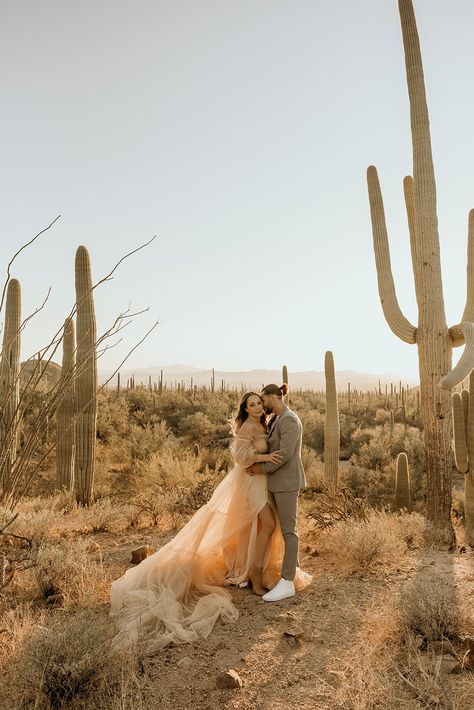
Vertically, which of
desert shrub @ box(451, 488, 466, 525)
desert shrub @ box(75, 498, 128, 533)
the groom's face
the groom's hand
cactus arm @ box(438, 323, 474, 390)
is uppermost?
cactus arm @ box(438, 323, 474, 390)

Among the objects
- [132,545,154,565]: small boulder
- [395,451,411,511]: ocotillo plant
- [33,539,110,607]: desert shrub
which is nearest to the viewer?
[33,539,110,607]: desert shrub

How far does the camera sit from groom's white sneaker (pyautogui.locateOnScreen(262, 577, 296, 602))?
207 inches

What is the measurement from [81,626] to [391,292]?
22.4 ft

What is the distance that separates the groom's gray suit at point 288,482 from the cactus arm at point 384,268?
3.62 metres

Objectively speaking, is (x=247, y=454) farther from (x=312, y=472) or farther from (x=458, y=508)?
(x=312, y=472)

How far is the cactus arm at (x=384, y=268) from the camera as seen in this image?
8445 millimetres

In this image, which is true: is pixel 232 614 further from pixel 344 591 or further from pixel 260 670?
pixel 344 591

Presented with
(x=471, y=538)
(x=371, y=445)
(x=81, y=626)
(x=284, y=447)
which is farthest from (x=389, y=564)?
(x=371, y=445)

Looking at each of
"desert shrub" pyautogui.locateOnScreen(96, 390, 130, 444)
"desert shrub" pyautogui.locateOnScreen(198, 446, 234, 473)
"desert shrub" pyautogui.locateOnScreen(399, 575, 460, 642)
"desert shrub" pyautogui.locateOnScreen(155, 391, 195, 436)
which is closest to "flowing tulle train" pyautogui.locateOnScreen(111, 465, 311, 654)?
"desert shrub" pyautogui.locateOnScreen(399, 575, 460, 642)

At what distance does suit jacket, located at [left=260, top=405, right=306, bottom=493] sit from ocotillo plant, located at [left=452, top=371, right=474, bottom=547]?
534cm

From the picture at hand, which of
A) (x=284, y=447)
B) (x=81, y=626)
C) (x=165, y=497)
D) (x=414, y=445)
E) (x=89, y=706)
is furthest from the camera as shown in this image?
(x=414, y=445)

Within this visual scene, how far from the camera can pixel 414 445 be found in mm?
18344

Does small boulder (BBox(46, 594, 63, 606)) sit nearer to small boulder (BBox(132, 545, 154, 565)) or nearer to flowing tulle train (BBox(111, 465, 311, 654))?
flowing tulle train (BBox(111, 465, 311, 654))

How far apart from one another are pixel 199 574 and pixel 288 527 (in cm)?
97
